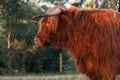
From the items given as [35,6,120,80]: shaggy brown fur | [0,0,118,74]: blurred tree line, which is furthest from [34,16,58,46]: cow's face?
[0,0,118,74]: blurred tree line

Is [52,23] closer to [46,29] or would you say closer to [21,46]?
[46,29]

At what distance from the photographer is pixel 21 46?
32.9m

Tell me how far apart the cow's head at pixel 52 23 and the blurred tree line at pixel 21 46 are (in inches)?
996

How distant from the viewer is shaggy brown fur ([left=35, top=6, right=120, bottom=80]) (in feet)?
19.7

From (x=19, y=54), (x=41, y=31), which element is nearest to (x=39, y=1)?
(x=19, y=54)

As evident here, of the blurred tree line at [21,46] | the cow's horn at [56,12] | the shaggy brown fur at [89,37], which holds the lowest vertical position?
the blurred tree line at [21,46]

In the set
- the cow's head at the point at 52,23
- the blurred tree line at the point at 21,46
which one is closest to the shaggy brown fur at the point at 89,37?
the cow's head at the point at 52,23

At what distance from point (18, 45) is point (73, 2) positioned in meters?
5.91

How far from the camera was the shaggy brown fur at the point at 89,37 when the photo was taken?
600 cm

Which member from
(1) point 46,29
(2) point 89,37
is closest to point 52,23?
(1) point 46,29

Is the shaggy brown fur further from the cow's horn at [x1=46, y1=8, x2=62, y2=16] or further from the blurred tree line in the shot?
the blurred tree line

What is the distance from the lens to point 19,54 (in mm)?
32906

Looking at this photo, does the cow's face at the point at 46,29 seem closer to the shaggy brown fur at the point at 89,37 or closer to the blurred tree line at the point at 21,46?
the shaggy brown fur at the point at 89,37

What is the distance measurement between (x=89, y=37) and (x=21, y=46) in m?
27.0
